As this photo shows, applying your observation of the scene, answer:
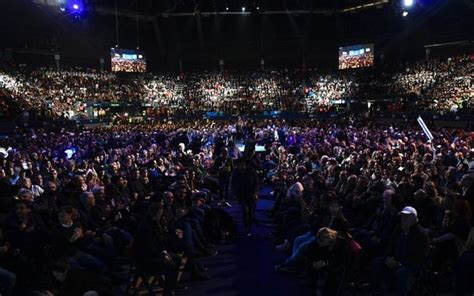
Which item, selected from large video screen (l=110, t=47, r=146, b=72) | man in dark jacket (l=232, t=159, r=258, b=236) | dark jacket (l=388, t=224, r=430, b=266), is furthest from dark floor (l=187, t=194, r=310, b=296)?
large video screen (l=110, t=47, r=146, b=72)

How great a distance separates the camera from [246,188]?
1004cm

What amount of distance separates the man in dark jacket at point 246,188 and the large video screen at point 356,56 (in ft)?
112

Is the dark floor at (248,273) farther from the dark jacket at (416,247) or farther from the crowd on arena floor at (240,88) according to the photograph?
the crowd on arena floor at (240,88)

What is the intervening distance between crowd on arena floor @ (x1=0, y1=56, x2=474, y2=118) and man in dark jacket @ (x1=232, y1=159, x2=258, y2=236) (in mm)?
20426

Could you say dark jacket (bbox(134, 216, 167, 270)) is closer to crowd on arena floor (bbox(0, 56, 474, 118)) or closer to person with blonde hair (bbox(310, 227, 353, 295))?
person with blonde hair (bbox(310, 227, 353, 295))

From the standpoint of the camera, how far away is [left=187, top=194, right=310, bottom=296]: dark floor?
697 centimetres

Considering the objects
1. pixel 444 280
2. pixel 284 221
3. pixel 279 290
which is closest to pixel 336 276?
pixel 279 290

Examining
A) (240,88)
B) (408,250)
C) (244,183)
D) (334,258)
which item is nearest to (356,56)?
(240,88)

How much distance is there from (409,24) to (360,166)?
110 feet

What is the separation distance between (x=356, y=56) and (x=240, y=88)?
11.3m

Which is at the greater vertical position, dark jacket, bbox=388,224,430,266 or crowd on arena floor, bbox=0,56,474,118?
crowd on arena floor, bbox=0,56,474,118

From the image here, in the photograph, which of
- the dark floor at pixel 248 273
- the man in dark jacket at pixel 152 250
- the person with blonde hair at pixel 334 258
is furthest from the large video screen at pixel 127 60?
the person with blonde hair at pixel 334 258

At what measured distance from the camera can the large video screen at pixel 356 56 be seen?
135ft

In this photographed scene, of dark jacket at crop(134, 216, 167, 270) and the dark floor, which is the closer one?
dark jacket at crop(134, 216, 167, 270)
